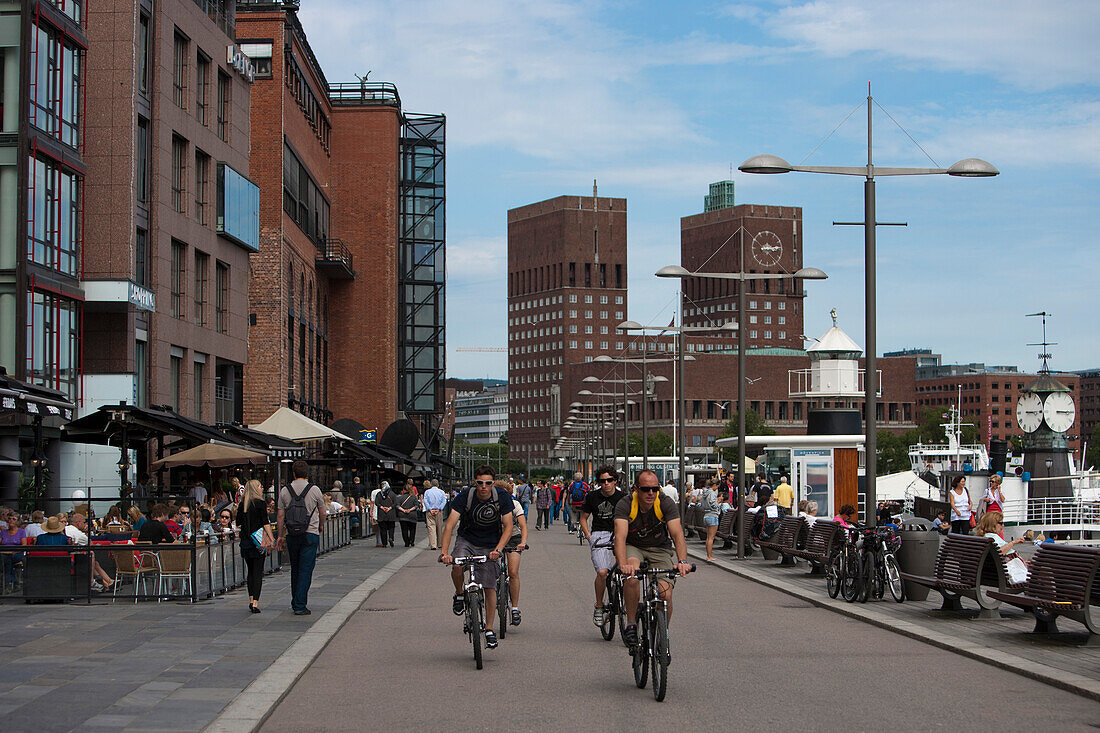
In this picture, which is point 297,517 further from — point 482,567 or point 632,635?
point 632,635

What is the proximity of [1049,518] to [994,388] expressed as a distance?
147679 mm

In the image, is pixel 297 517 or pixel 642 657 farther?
pixel 297 517

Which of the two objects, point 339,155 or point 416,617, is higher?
point 339,155

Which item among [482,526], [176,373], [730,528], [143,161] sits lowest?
[730,528]

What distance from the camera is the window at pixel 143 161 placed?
3869 cm

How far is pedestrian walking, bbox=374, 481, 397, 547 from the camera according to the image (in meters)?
34.6

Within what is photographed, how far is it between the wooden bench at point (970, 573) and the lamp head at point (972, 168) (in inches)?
275

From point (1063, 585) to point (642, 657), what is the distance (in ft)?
15.6

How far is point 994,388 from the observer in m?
188

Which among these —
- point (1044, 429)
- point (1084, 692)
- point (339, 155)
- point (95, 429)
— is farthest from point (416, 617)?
point (339, 155)

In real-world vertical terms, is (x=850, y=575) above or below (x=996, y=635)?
above

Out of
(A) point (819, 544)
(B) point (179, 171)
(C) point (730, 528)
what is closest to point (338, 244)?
(B) point (179, 171)

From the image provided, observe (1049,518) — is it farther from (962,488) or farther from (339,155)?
(339,155)

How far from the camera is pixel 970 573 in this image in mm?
14977
